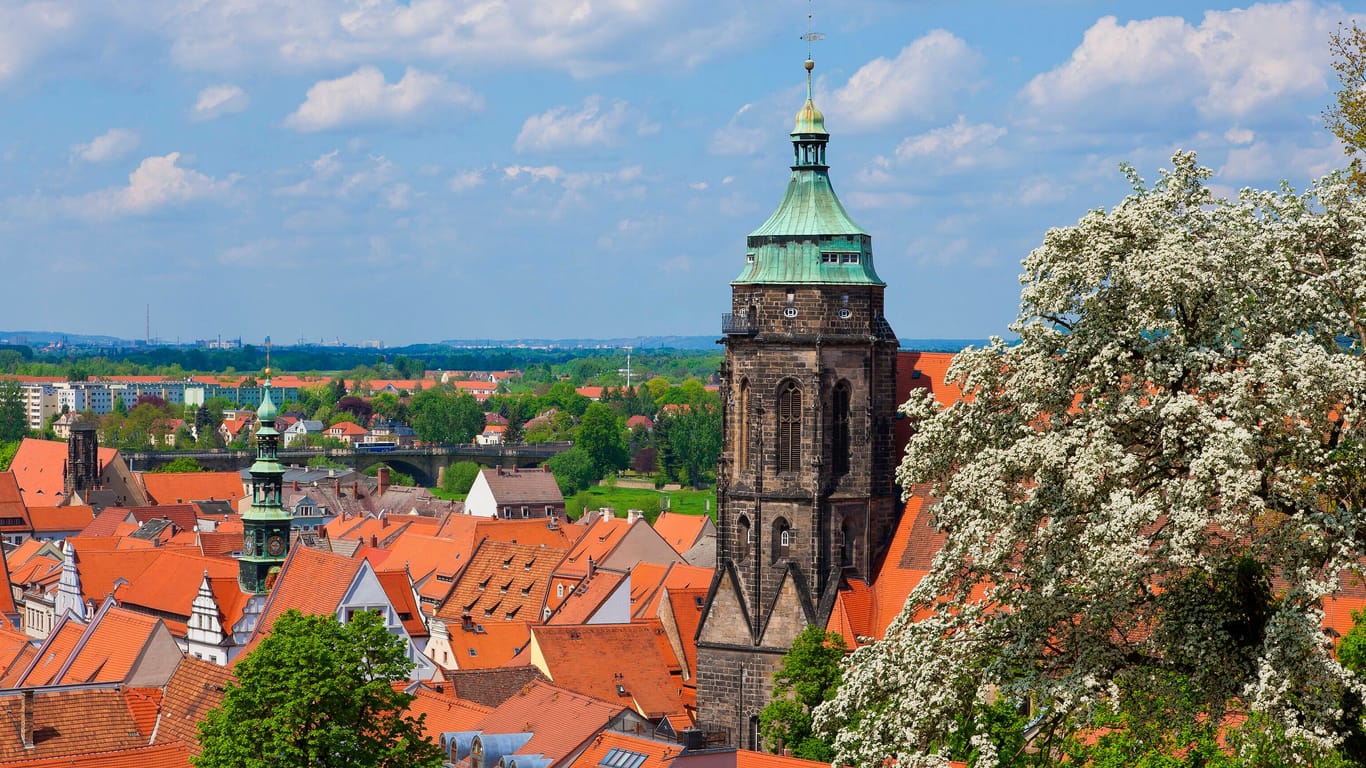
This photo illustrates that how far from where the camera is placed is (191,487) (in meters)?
156

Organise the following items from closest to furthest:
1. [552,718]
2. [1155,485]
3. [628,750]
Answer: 1. [1155,485]
2. [628,750]
3. [552,718]

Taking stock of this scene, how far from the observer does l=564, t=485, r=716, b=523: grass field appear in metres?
163

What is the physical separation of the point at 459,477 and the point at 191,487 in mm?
37990

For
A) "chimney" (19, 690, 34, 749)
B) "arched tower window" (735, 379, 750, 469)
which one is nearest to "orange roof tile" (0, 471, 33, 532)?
"arched tower window" (735, 379, 750, 469)

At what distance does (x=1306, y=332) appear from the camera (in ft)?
75.1

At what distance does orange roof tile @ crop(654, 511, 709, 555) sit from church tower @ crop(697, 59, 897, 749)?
1741 inches

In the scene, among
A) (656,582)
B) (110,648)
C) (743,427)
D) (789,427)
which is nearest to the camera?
(789,427)

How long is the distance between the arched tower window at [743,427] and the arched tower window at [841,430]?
2.36 m

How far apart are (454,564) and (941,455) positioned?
242 ft

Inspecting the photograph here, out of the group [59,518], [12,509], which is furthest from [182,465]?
[12,509]

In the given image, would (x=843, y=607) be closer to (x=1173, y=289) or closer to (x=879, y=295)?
(x=879, y=295)

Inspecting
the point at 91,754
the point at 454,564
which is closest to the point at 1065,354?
the point at 91,754

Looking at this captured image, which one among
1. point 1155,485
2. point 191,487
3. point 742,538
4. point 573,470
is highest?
point 1155,485

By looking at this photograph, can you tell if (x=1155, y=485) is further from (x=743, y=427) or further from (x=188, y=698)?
(x=743, y=427)
